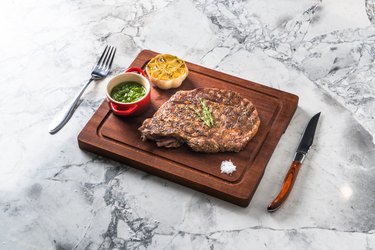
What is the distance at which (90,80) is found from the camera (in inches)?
87.2

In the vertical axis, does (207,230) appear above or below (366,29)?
below

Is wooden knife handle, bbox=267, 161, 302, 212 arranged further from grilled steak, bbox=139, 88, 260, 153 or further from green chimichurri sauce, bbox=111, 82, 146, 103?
green chimichurri sauce, bbox=111, 82, 146, 103

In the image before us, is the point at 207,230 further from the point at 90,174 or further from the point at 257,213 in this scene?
the point at 90,174

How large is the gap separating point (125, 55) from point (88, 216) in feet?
2.55

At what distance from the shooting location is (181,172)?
1854mm

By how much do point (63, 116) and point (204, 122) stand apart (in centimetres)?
55

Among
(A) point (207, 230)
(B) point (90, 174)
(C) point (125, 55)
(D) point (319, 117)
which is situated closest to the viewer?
(A) point (207, 230)

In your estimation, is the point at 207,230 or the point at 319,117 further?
the point at 319,117

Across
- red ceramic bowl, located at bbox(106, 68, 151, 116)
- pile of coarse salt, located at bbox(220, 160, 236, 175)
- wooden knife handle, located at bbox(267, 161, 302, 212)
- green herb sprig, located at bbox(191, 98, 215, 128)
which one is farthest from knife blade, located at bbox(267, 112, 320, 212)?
red ceramic bowl, located at bbox(106, 68, 151, 116)

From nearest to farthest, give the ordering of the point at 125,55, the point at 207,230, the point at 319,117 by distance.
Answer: the point at 207,230
the point at 319,117
the point at 125,55

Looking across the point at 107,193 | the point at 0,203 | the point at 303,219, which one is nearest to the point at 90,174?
the point at 107,193

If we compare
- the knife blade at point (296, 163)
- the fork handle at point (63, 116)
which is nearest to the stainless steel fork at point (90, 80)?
the fork handle at point (63, 116)

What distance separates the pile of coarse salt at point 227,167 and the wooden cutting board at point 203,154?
0.01 meters

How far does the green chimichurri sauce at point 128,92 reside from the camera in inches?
79.2
